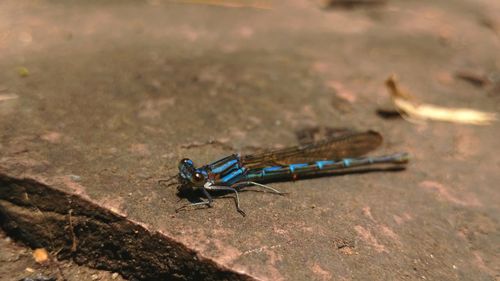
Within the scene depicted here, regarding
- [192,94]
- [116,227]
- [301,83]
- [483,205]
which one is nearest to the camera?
[116,227]

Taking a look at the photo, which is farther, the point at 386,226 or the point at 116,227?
the point at 386,226

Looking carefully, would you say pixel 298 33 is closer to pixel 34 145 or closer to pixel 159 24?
pixel 159 24

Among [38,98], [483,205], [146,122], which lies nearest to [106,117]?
[146,122]

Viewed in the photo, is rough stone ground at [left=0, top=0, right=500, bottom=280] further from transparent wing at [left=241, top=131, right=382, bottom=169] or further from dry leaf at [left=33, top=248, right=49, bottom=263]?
transparent wing at [left=241, top=131, right=382, bottom=169]

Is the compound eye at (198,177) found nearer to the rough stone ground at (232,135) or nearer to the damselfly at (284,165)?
the damselfly at (284,165)

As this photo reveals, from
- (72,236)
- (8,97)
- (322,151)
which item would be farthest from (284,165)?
(8,97)

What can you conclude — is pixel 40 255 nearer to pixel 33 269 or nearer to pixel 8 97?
pixel 33 269

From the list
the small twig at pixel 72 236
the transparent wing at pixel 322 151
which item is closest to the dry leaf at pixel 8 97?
the small twig at pixel 72 236
